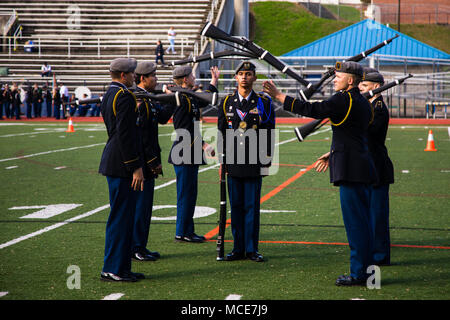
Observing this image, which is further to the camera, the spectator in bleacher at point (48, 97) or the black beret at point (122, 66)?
the spectator in bleacher at point (48, 97)

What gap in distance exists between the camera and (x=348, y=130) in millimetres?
6219

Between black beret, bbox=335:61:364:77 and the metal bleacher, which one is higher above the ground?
the metal bleacher

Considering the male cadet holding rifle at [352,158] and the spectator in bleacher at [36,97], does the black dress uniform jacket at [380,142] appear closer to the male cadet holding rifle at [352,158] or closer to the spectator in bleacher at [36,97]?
the male cadet holding rifle at [352,158]

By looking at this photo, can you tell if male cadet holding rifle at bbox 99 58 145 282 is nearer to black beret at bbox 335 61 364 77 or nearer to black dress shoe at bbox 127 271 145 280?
black dress shoe at bbox 127 271 145 280

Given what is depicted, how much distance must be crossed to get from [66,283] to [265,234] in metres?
2.99

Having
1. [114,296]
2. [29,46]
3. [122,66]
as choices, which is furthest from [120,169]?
[29,46]

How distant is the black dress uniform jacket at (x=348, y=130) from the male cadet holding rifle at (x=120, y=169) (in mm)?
1414

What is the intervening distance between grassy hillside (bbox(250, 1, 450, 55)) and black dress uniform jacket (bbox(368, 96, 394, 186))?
5779cm

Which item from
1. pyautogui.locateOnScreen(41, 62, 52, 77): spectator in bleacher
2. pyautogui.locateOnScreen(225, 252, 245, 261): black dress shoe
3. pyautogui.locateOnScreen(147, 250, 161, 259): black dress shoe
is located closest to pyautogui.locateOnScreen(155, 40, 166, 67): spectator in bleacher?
pyautogui.locateOnScreen(41, 62, 52, 77): spectator in bleacher

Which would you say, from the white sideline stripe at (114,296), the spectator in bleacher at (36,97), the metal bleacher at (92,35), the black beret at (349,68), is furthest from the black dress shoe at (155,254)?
the metal bleacher at (92,35)

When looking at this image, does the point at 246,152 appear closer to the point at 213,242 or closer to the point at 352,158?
the point at 352,158

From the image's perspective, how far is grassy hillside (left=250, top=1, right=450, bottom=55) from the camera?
210 feet

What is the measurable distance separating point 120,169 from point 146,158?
1031 mm

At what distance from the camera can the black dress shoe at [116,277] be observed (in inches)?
245
